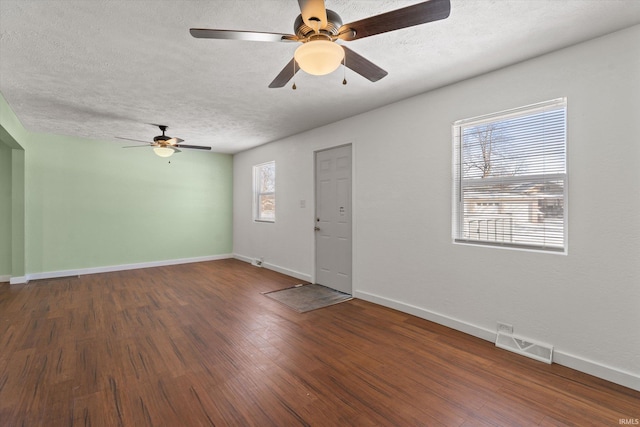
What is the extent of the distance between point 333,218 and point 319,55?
315 centimetres

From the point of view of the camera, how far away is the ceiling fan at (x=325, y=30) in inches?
56.9

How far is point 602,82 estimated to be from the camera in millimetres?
2215

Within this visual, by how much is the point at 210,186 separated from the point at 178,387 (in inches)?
216

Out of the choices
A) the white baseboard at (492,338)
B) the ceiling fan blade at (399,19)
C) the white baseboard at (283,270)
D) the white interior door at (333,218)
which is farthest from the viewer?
the white baseboard at (283,270)

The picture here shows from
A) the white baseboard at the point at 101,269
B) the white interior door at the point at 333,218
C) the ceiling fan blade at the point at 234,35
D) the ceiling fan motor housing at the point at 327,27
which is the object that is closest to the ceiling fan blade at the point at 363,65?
the ceiling fan motor housing at the point at 327,27

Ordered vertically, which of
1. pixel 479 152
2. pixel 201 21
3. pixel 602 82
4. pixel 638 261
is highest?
pixel 201 21

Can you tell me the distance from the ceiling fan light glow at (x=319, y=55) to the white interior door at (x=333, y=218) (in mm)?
2688

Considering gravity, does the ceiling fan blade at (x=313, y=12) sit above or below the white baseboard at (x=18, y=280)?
above

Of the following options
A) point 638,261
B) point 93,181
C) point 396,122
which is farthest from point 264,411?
point 93,181

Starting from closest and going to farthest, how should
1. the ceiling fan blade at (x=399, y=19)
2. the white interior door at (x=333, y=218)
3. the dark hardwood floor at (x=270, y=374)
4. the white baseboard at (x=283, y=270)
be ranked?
the ceiling fan blade at (x=399, y=19)
the dark hardwood floor at (x=270, y=374)
the white interior door at (x=333, y=218)
the white baseboard at (x=283, y=270)

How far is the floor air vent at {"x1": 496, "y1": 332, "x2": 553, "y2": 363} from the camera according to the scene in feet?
7.98

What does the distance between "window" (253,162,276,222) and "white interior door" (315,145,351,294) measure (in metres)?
1.51

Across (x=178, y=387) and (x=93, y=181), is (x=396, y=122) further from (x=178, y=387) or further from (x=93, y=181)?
(x=93, y=181)

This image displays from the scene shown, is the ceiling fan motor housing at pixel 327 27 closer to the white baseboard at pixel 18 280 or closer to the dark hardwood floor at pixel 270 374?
the dark hardwood floor at pixel 270 374
